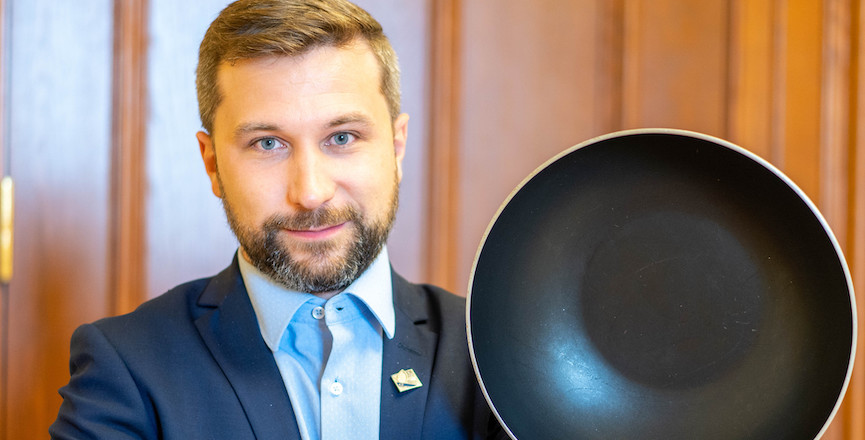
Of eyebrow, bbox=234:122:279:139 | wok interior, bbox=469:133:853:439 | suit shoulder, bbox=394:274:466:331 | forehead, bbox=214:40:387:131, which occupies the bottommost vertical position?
suit shoulder, bbox=394:274:466:331

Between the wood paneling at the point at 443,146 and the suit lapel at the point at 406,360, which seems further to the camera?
the wood paneling at the point at 443,146

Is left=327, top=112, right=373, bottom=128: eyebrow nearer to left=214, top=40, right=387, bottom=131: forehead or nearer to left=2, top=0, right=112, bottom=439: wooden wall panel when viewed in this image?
left=214, top=40, right=387, bottom=131: forehead

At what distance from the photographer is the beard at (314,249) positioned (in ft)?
3.20

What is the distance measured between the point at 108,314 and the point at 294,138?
0.62m

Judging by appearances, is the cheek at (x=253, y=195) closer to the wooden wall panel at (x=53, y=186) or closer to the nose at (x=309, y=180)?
the nose at (x=309, y=180)

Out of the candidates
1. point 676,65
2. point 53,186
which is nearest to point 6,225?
point 53,186

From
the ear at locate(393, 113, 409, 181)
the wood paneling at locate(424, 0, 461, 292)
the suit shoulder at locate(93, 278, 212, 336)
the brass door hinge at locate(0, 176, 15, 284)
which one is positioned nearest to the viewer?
the suit shoulder at locate(93, 278, 212, 336)

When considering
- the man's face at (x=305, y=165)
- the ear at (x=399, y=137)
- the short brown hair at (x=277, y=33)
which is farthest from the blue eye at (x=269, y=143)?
the ear at (x=399, y=137)

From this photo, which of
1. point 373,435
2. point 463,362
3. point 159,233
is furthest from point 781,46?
point 159,233

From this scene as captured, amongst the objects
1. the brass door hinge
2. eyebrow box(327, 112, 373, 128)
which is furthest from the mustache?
the brass door hinge

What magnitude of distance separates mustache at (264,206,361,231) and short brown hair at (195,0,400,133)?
19 cm

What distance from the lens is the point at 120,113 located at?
137 centimetres

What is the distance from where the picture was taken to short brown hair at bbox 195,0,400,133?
99 centimetres

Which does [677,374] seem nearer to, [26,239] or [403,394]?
[403,394]
